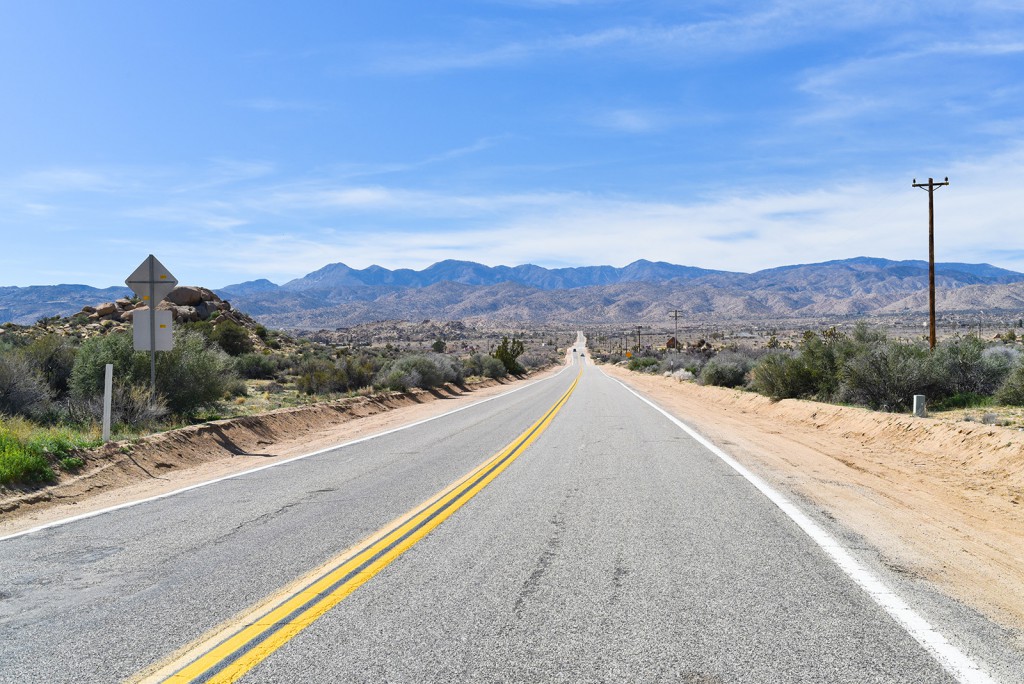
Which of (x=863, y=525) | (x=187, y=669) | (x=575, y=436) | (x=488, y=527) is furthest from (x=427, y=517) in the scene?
(x=575, y=436)

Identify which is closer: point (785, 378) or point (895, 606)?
point (895, 606)

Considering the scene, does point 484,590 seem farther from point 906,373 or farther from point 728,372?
point 728,372

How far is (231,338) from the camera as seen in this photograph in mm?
47469

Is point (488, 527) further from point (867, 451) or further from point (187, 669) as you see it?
point (867, 451)

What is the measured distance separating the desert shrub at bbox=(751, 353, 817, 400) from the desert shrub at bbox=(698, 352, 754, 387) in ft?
30.1

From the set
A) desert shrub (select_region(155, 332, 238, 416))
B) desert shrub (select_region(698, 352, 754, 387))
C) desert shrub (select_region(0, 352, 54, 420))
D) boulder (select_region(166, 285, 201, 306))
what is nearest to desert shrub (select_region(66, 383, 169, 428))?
desert shrub (select_region(0, 352, 54, 420))

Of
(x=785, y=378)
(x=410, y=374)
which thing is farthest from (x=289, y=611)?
(x=410, y=374)

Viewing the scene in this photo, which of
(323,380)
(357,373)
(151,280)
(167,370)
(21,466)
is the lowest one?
(323,380)

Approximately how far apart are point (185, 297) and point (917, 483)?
57866mm

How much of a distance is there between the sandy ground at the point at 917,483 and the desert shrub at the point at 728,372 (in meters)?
16.3

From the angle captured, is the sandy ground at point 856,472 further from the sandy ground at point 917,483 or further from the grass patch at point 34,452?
the grass patch at point 34,452

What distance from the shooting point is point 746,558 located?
6695 millimetres

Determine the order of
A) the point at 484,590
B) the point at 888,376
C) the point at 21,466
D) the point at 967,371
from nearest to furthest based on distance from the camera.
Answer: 1. the point at 484,590
2. the point at 21,466
3. the point at 967,371
4. the point at 888,376

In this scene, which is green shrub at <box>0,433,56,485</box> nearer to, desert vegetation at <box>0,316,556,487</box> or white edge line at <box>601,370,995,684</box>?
desert vegetation at <box>0,316,556,487</box>
